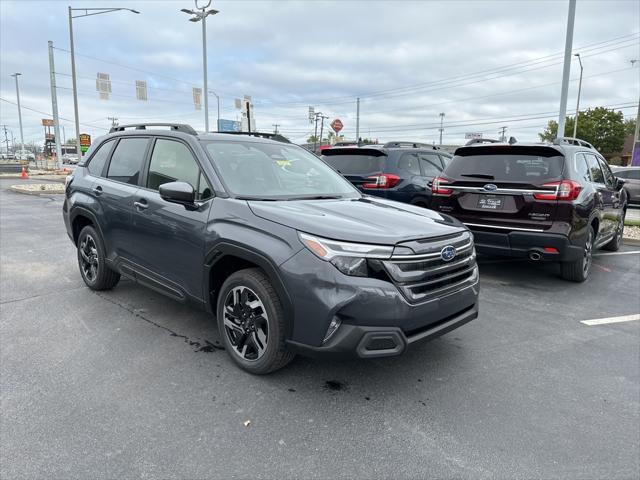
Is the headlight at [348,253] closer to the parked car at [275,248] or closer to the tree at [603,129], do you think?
the parked car at [275,248]

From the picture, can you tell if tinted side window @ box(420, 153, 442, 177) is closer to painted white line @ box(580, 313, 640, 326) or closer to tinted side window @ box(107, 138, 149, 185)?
painted white line @ box(580, 313, 640, 326)

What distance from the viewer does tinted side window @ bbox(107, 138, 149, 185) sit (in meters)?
4.47

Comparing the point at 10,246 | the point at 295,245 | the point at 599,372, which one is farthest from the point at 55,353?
the point at 10,246

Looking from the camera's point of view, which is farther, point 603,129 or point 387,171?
point 603,129

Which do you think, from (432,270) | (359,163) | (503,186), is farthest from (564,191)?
(359,163)

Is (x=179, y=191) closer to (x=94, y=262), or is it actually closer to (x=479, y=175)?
(x=94, y=262)

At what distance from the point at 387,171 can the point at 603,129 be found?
60.8 meters

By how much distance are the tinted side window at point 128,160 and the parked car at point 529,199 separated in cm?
398

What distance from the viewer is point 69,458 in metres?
2.46

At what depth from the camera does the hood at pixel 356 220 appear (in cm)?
293

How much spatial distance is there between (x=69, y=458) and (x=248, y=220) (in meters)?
1.74

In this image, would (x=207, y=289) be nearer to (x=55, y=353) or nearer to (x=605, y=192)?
(x=55, y=353)

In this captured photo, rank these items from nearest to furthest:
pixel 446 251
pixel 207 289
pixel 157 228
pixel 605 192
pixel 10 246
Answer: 1. pixel 446 251
2. pixel 207 289
3. pixel 157 228
4. pixel 605 192
5. pixel 10 246

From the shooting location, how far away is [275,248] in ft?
9.86
